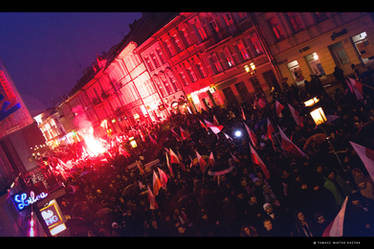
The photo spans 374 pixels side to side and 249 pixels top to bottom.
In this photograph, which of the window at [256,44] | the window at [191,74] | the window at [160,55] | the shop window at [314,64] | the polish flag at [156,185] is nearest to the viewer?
the polish flag at [156,185]

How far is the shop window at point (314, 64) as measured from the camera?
1617 cm

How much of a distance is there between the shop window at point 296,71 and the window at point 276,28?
1851 millimetres

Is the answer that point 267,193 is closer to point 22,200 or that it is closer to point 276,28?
point 22,200

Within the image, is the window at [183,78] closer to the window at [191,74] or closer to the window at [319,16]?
the window at [191,74]

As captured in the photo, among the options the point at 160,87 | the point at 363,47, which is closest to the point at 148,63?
the point at 160,87

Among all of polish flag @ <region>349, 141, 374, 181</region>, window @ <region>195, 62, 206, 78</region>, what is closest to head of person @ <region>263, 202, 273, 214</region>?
polish flag @ <region>349, 141, 374, 181</region>

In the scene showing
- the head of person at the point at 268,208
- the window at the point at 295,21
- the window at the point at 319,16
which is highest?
the window at the point at 295,21

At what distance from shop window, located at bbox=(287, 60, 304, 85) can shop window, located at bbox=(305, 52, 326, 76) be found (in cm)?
76

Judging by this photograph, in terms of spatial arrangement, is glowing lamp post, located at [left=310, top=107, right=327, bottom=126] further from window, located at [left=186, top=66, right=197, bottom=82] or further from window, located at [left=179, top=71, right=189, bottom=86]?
window, located at [left=179, top=71, right=189, bottom=86]

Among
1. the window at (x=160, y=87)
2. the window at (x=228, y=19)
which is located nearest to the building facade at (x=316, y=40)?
the window at (x=228, y=19)

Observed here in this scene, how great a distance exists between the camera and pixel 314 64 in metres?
16.5

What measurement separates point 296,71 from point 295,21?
12.5 ft
